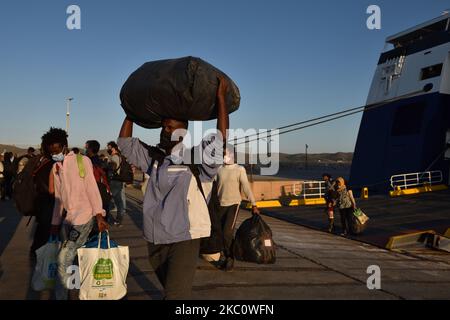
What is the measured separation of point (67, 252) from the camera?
12.3 feet

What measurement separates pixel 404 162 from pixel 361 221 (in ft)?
36.1

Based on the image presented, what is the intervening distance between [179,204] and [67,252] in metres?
1.61

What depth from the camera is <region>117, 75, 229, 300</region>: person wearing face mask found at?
2701 mm

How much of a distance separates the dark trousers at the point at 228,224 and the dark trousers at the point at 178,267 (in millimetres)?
2848

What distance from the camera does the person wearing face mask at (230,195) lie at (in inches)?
224

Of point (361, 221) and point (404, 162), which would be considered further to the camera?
point (404, 162)

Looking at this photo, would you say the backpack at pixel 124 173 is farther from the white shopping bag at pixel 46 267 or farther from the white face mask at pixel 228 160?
the white shopping bag at pixel 46 267

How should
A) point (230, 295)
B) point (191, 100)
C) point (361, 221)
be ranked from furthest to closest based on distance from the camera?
1. point (361, 221)
2. point (230, 295)
3. point (191, 100)

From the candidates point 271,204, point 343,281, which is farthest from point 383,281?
point 271,204

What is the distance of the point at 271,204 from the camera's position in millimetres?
17312

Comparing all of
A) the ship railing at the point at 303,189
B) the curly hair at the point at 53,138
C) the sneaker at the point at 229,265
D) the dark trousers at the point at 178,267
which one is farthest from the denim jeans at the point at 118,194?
the ship railing at the point at 303,189

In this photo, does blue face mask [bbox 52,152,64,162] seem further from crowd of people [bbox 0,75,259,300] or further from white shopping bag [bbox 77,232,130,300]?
white shopping bag [bbox 77,232,130,300]

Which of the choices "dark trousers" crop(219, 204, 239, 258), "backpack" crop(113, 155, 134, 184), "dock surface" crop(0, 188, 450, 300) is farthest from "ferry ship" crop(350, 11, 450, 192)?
"dark trousers" crop(219, 204, 239, 258)
